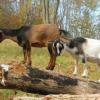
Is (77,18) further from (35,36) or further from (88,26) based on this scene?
(35,36)

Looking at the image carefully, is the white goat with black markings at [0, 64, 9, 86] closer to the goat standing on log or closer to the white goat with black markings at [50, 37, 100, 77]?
the white goat with black markings at [50, 37, 100, 77]

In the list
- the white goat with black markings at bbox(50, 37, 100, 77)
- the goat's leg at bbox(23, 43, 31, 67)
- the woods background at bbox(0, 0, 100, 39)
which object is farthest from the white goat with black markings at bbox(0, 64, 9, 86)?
the woods background at bbox(0, 0, 100, 39)

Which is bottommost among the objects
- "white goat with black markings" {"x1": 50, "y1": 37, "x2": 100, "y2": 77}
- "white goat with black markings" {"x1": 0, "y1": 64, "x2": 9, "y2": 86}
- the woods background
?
the woods background

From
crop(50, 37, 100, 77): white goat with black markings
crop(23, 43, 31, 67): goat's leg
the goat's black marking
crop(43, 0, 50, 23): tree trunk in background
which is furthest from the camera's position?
crop(43, 0, 50, 23): tree trunk in background

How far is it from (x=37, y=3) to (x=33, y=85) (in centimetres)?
→ 3413

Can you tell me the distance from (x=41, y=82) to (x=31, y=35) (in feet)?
18.9

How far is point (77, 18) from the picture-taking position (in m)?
40.1

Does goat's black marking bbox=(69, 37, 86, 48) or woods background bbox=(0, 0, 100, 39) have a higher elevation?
goat's black marking bbox=(69, 37, 86, 48)

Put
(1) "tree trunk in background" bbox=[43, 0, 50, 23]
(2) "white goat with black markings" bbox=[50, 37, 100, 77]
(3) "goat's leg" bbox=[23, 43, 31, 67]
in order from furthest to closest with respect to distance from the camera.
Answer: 1. (1) "tree trunk in background" bbox=[43, 0, 50, 23]
2. (3) "goat's leg" bbox=[23, 43, 31, 67]
3. (2) "white goat with black markings" bbox=[50, 37, 100, 77]

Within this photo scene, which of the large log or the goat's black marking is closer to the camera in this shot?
the large log

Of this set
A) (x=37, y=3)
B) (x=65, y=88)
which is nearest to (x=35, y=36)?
(x=65, y=88)

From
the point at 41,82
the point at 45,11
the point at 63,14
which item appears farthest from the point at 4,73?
the point at 63,14

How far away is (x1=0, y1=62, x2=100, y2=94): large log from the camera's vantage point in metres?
7.35

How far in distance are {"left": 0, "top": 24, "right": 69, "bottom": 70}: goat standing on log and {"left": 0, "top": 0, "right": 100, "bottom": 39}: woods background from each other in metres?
25.2
